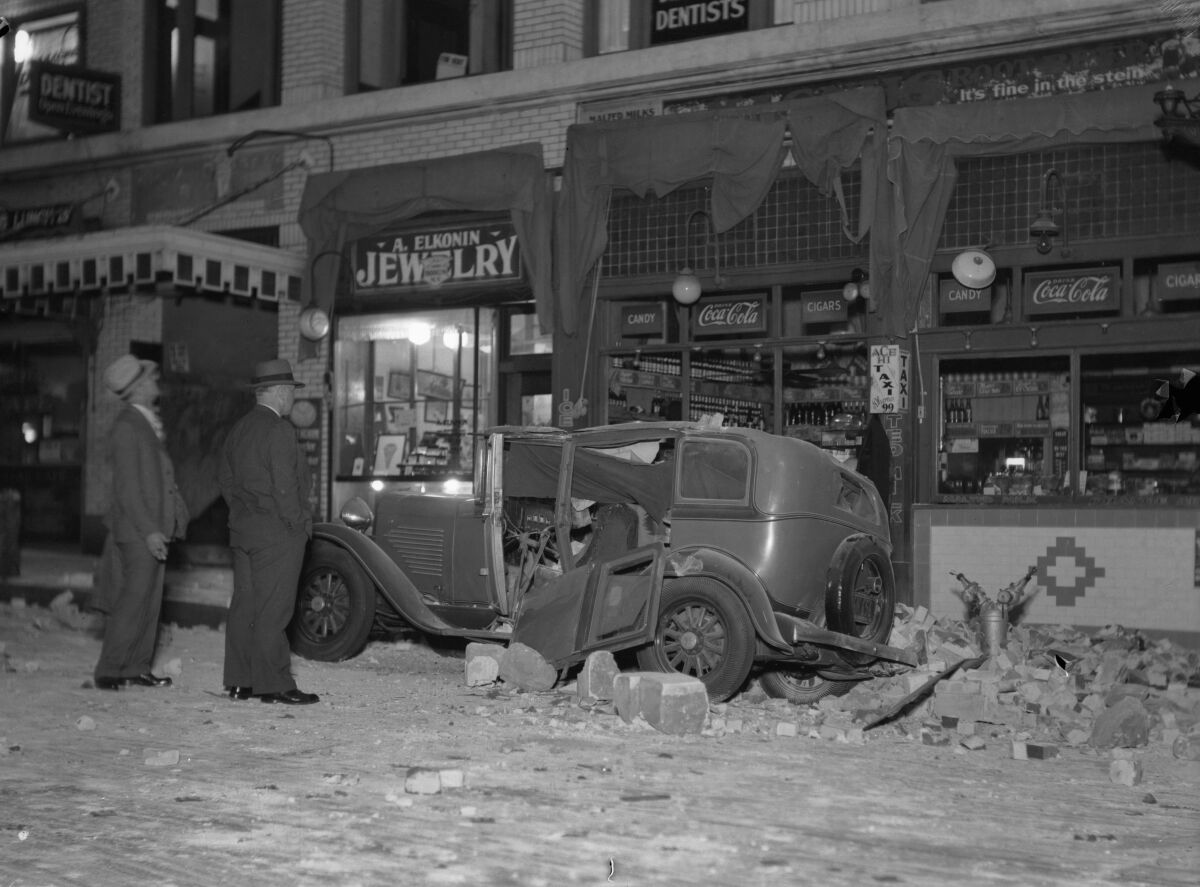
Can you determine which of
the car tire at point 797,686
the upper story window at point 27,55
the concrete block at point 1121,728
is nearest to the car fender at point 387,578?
the car tire at point 797,686

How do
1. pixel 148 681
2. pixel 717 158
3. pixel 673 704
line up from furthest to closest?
pixel 717 158 → pixel 148 681 → pixel 673 704

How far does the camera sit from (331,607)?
10.5 metres

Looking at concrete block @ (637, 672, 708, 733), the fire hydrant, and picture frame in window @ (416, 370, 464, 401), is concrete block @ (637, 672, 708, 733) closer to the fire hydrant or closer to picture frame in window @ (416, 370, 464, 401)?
the fire hydrant

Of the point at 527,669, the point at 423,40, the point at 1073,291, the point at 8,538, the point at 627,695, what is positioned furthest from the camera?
the point at 423,40

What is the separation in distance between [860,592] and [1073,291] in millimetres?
4652

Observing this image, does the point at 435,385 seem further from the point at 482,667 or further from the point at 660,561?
the point at 660,561

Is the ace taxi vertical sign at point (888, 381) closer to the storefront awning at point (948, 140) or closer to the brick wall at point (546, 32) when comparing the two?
the storefront awning at point (948, 140)

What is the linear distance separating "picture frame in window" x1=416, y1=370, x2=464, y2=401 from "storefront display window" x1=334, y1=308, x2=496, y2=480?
1cm

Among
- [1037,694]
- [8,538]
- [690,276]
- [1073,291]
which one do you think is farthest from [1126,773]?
[8,538]

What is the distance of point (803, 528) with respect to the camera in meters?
8.86

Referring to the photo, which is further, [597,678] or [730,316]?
[730,316]

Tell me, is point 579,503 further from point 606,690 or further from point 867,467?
point 867,467

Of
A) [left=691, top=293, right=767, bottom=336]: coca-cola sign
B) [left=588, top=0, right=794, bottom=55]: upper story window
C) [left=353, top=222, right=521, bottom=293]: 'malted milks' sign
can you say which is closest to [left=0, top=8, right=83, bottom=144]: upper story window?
[left=353, top=222, right=521, bottom=293]: 'malted milks' sign

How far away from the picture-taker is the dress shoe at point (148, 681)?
8.95 m
